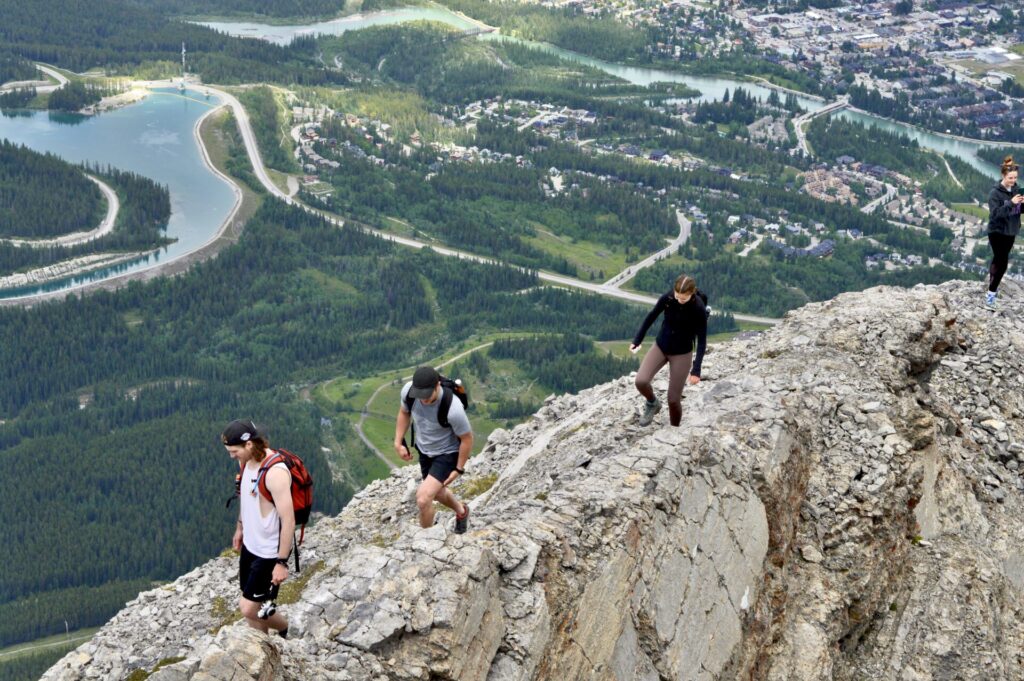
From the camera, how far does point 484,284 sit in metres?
164

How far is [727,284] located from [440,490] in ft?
478

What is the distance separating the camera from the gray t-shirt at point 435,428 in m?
19.3

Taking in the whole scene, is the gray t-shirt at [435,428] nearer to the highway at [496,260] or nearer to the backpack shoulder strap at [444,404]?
the backpack shoulder strap at [444,404]

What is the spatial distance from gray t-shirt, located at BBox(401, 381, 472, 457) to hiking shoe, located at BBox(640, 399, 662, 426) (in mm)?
5172

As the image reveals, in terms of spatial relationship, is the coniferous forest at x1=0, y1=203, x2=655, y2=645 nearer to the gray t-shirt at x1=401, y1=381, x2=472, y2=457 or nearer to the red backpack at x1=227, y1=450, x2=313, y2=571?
the gray t-shirt at x1=401, y1=381, x2=472, y2=457

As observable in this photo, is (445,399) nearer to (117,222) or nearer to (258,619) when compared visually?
(258,619)

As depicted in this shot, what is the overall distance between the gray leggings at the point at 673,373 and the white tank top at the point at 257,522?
324 inches

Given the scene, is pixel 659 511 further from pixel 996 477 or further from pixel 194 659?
pixel 996 477

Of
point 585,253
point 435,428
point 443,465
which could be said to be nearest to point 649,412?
point 443,465

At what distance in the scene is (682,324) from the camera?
22.2 m

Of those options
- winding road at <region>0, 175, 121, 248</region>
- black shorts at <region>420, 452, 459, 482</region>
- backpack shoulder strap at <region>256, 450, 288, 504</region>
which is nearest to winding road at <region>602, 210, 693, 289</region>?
winding road at <region>0, 175, 121, 248</region>

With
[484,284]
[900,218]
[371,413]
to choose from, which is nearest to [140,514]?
[371,413]

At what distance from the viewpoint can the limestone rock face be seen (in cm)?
1619

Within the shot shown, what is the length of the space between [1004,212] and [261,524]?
21.8m
